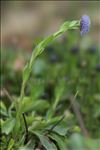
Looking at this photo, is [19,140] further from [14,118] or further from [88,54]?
[88,54]

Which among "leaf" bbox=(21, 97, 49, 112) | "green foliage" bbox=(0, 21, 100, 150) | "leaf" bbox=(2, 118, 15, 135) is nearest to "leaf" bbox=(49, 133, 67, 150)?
"green foliage" bbox=(0, 21, 100, 150)

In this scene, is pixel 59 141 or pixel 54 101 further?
pixel 54 101

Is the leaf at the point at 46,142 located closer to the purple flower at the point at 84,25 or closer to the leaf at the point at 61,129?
the leaf at the point at 61,129

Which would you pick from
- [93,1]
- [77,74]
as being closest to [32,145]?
[77,74]

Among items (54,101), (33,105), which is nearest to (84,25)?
(33,105)

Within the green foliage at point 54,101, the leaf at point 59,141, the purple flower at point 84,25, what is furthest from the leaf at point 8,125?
the purple flower at point 84,25

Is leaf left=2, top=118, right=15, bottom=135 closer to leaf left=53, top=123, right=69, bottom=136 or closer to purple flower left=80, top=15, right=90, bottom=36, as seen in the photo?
leaf left=53, top=123, right=69, bottom=136

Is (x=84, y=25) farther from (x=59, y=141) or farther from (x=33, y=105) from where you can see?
(x=33, y=105)

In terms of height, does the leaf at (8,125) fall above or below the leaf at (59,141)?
above

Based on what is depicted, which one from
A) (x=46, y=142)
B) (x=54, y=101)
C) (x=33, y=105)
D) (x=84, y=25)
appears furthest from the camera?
(x=54, y=101)
